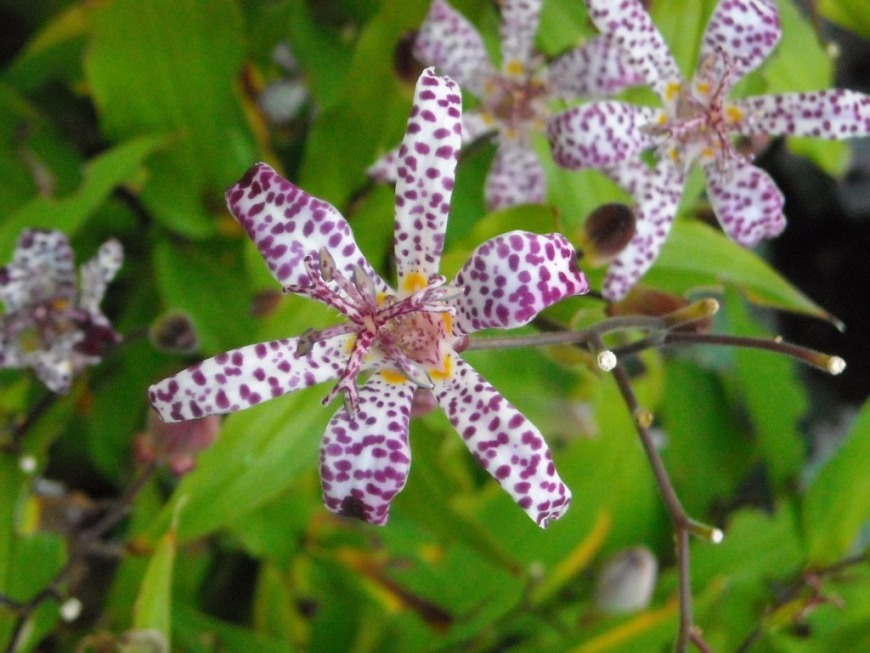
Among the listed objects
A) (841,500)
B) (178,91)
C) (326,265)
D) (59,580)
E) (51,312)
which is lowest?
(841,500)

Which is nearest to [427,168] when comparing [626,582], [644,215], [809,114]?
[644,215]

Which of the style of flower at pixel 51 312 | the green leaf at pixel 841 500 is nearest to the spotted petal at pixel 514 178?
the style of flower at pixel 51 312

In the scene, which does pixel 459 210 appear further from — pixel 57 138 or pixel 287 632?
pixel 287 632

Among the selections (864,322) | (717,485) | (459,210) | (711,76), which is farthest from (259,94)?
(864,322)

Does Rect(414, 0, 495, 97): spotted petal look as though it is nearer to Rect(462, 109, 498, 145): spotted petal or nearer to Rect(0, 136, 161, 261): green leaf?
Rect(462, 109, 498, 145): spotted petal

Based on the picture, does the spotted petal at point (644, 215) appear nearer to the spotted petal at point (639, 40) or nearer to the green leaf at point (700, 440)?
the spotted petal at point (639, 40)

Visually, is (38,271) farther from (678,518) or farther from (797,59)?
(797,59)

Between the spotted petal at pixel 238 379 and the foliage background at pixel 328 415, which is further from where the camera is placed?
the foliage background at pixel 328 415
